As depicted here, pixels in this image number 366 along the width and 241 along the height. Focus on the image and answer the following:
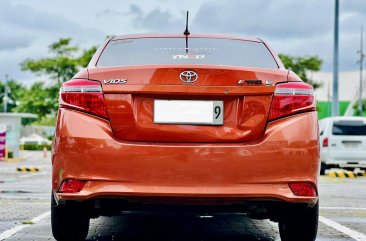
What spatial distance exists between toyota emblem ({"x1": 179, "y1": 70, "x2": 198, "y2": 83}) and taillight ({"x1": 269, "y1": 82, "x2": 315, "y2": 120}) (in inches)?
20.9

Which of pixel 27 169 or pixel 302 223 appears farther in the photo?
pixel 27 169

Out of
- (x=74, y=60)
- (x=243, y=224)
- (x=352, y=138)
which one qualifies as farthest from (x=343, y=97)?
(x=243, y=224)

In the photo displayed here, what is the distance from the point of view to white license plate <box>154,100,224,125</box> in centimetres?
464

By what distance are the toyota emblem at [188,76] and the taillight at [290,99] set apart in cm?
53

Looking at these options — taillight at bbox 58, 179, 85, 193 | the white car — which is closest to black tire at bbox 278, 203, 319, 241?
taillight at bbox 58, 179, 85, 193

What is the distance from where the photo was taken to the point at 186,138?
4633 mm

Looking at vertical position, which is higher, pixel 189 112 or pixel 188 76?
pixel 188 76

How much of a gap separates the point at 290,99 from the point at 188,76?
2.23 ft

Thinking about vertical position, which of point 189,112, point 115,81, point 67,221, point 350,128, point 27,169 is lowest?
point 27,169

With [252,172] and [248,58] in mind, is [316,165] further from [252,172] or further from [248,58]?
[248,58]

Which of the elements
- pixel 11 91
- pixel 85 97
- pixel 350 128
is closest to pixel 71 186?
pixel 85 97

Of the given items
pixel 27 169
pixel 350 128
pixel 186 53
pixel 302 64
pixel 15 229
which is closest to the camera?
pixel 186 53

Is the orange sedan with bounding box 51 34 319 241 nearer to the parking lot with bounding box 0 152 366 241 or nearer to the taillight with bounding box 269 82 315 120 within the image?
the taillight with bounding box 269 82 315 120

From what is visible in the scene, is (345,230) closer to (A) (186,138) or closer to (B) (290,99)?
(B) (290,99)
